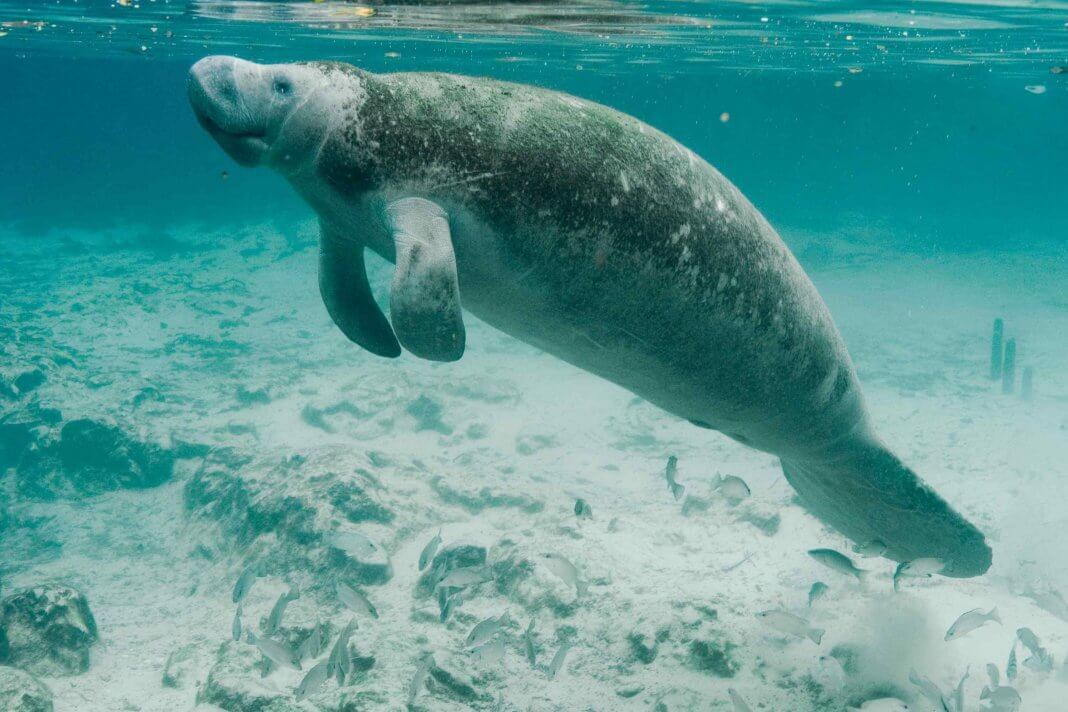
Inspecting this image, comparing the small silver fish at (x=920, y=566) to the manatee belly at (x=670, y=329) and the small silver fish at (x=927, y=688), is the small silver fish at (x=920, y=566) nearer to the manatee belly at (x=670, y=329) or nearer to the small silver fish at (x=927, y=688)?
the small silver fish at (x=927, y=688)

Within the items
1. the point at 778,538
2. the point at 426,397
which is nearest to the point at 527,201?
the point at 778,538

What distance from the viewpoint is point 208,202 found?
3725 centimetres

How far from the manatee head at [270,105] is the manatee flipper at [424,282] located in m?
0.40

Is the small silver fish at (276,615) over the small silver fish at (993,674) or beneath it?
beneath

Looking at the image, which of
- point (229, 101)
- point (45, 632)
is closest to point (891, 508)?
point (229, 101)

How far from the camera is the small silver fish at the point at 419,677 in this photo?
13.3 ft

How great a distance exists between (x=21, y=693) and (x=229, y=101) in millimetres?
4388

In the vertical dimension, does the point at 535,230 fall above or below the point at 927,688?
above

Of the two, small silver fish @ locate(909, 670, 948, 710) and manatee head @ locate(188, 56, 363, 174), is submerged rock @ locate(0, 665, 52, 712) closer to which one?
manatee head @ locate(188, 56, 363, 174)

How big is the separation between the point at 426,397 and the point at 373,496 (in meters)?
4.85

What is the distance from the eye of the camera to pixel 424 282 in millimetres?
2309

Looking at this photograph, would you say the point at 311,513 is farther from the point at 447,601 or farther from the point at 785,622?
the point at 785,622

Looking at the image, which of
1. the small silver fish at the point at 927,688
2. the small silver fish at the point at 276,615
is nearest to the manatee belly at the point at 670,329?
the small silver fish at the point at 927,688

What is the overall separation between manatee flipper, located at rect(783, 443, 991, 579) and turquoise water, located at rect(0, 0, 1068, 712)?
2.39 ft
